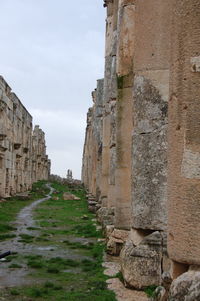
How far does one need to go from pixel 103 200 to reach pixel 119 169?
23.0 ft

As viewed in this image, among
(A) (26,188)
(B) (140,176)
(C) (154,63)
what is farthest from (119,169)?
(A) (26,188)

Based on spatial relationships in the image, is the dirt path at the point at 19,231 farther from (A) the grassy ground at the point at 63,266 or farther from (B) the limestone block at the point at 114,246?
(B) the limestone block at the point at 114,246

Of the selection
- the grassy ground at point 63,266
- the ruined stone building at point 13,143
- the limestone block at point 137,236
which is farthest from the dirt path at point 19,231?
the ruined stone building at point 13,143

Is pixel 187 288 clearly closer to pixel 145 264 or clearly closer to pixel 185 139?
pixel 185 139

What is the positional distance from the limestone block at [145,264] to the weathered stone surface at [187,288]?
124 inches

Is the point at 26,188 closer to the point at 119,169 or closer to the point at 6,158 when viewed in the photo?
the point at 6,158

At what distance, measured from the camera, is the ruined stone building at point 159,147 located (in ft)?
10.8

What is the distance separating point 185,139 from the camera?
335 cm

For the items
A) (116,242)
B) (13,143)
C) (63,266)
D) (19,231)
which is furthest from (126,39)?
(13,143)

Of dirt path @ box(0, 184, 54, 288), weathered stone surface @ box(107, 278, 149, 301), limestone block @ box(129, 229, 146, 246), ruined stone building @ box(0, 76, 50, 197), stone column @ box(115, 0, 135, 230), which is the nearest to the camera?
weathered stone surface @ box(107, 278, 149, 301)

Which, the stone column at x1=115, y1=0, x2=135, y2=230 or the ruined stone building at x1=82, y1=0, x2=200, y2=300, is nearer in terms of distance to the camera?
the ruined stone building at x1=82, y1=0, x2=200, y2=300

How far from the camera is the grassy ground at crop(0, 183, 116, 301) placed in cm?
634

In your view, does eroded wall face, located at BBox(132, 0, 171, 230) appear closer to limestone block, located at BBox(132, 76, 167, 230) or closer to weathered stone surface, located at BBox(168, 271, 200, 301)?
limestone block, located at BBox(132, 76, 167, 230)

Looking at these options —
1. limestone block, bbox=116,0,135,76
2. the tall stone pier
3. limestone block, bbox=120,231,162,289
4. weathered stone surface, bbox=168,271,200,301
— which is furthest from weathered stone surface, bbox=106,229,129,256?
weathered stone surface, bbox=168,271,200,301
